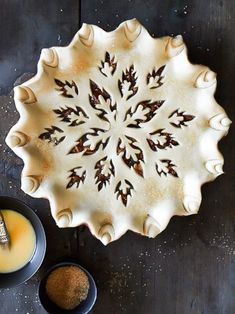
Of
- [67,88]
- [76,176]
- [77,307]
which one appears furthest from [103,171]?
[77,307]

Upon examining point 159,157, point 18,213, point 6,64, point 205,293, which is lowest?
point 205,293

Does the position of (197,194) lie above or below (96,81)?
below

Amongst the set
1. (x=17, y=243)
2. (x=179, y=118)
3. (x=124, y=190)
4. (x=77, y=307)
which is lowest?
(x=77, y=307)

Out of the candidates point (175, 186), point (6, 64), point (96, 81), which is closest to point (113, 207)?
point (175, 186)

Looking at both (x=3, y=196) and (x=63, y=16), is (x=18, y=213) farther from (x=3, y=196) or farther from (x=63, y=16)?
(x=63, y=16)

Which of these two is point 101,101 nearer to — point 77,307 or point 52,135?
point 52,135

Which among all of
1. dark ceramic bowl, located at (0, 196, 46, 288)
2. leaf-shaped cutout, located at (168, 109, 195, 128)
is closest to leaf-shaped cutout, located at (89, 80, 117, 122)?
leaf-shaped cutout, located at (168, 109, 195, 128)
